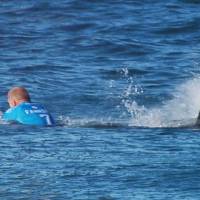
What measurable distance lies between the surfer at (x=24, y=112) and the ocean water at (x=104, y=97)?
0.74ft

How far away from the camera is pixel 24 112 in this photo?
605 inches

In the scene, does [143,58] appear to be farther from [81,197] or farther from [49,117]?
[81,197]

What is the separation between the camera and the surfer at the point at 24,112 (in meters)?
15.2

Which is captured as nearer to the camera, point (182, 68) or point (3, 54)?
point (182, 68)

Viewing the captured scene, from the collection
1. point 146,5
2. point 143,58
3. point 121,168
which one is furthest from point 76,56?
point 121,168

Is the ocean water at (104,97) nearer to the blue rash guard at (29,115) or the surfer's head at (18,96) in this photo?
the blue rash guard at (29,115)

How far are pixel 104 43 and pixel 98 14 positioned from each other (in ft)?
10.7

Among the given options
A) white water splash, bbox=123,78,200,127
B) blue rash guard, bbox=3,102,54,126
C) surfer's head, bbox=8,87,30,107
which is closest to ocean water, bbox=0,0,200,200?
white water splash, bbox=123,78,200,127

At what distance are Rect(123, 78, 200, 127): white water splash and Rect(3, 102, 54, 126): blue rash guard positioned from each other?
1172 millimetres

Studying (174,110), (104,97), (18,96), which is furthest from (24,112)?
(104,97)

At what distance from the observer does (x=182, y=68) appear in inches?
871

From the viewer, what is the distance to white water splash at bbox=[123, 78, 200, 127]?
1581 cm

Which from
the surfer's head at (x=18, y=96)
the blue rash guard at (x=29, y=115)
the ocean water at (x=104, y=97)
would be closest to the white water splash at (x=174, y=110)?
the ocean water at (x=104, y=97)

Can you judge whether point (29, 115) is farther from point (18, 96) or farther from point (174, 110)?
point (174, 110)
